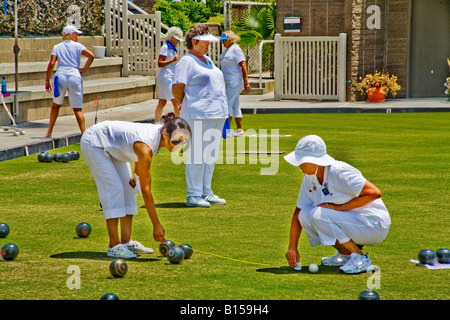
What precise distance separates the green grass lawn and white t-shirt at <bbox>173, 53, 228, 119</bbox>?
946 mm

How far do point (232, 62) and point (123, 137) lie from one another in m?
7.38

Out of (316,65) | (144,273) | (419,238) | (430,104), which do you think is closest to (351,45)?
(316,65)

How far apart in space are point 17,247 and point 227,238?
66.3 inches

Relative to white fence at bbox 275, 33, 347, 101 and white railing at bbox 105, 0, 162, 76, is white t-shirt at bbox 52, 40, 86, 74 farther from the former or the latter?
white fence at bbox 275, 33, 347, 101

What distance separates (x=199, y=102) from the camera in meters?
8.36

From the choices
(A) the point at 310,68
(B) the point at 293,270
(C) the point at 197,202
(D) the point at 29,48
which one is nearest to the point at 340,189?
(B) the point at 293,270

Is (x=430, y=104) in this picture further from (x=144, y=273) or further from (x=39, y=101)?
(x=144, y=273)

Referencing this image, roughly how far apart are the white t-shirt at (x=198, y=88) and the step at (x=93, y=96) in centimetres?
713

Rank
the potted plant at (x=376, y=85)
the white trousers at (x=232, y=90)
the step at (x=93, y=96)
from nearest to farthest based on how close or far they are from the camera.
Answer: the white trousers at (x=232, y=90), the step at (x=93, y=96), the potted plant at (x=376, y=85)

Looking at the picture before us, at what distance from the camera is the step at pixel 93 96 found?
15406mm

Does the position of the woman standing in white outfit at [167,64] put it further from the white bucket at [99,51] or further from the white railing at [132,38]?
the white railing at [132,38]

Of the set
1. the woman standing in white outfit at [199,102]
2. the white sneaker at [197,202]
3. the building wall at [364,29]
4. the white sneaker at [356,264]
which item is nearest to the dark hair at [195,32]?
the woman standing in white outfit at [199,102]

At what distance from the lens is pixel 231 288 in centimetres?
548

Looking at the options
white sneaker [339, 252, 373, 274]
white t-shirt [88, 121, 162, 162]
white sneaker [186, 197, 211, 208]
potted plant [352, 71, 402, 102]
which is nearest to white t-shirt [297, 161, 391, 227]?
white sneaker [339, 252, 373, 274]
